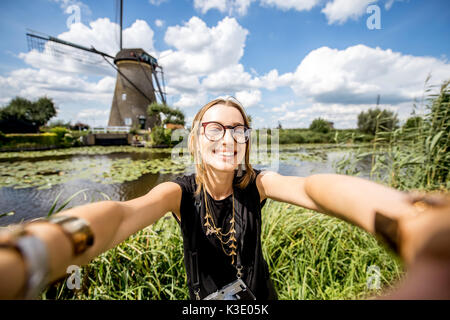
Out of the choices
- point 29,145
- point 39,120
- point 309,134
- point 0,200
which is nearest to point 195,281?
point 0,200

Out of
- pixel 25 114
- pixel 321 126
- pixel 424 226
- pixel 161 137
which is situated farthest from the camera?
pixel 321 126

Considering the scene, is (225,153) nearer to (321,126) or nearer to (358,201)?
(358,201)

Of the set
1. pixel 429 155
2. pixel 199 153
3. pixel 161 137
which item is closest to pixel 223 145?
pixel 199 153

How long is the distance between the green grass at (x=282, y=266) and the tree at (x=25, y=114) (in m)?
28.0

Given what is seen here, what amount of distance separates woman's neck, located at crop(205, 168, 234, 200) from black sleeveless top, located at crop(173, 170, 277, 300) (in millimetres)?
51

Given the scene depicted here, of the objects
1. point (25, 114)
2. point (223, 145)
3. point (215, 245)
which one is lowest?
point (215, 245)

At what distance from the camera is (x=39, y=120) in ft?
85.4

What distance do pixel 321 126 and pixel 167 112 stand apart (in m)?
21.2

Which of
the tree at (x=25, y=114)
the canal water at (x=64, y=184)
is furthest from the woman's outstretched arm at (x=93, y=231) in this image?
the tree at (x=25, y=114)

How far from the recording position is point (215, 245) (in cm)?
121

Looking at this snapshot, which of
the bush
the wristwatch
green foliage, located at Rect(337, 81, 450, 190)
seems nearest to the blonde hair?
the wristwatch

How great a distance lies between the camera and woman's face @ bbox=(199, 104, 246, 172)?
3.93 feet

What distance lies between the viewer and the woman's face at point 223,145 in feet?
3.93

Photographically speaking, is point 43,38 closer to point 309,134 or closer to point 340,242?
point 340,242
